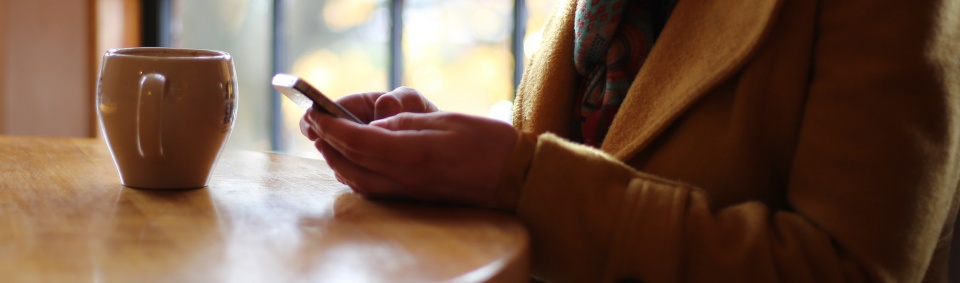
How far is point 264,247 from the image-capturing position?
55 centimetres

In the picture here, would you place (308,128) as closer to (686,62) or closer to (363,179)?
(363,179)

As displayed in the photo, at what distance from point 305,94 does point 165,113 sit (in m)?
0.11

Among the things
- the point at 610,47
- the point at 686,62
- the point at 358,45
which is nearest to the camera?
the point at 686,62

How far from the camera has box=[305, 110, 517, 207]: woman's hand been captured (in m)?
0.72

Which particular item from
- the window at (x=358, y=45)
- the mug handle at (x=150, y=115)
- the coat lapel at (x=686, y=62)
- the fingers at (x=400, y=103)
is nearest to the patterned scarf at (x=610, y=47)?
the coat lapel at (x=686, y=62)

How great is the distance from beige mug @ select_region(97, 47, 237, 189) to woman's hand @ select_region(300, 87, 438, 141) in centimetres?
15

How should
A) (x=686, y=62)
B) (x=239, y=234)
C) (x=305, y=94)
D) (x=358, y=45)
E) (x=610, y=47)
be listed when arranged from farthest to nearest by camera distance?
1. (x=358, y=45)
2. (x=610, y=47)
3. (x=686, y=62)
4. (x=305, y=94)
5. (x=239, y=234)

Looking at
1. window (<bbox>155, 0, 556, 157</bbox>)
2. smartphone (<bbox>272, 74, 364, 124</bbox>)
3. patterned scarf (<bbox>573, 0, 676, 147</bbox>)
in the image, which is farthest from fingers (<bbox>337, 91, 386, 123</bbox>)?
window (<bbox>155, 0, 556, 157</bbox>)

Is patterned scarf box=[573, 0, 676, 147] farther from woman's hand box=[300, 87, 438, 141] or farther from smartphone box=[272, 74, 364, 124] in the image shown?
smartphone box=[272, 74, 364, 124]

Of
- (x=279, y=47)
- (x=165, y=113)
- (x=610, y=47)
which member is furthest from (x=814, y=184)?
(x=279, y=47)

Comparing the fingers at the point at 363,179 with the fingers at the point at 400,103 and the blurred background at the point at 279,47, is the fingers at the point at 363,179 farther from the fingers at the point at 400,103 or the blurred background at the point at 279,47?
the blurred background at the point at 279,47

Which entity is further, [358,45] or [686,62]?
[358,45]

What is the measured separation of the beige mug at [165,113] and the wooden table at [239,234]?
0.02 meters

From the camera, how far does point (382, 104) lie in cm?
89
